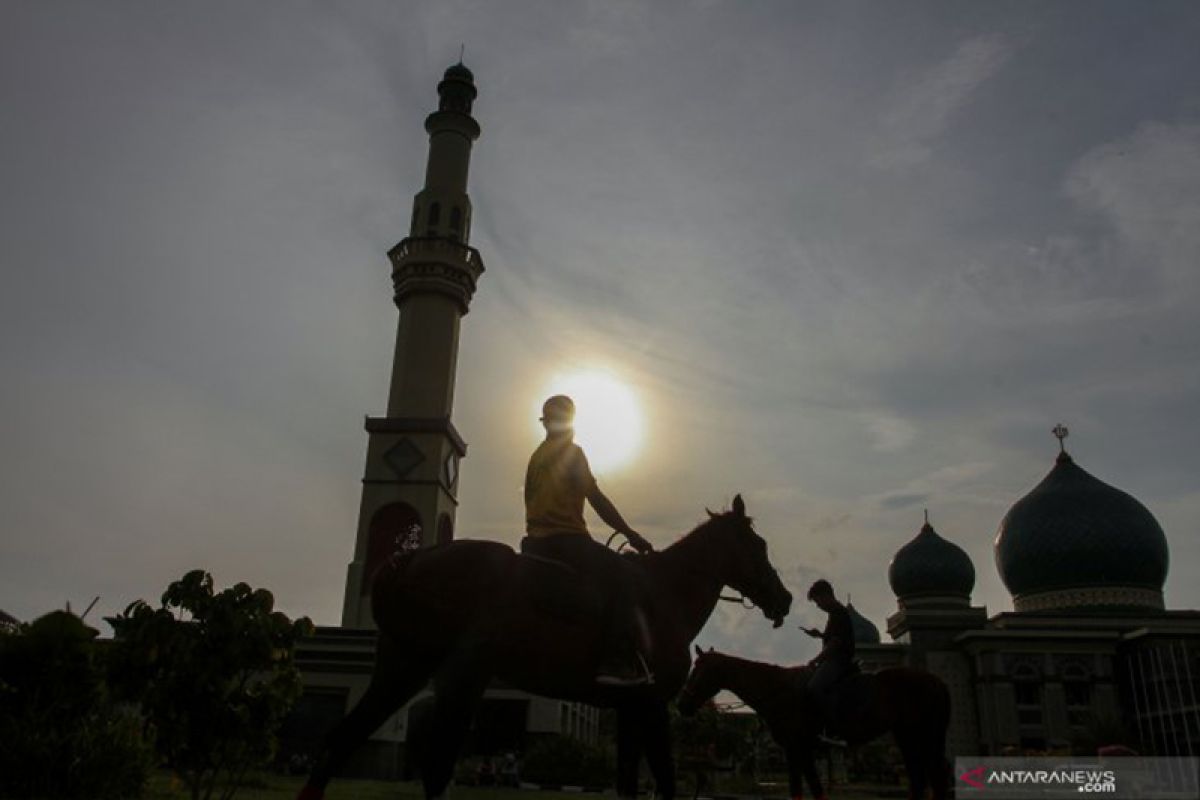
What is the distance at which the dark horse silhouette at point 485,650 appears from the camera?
5.05 m

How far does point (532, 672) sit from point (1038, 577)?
167ft

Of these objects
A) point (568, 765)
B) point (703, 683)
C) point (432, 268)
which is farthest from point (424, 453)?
point (703, 683)

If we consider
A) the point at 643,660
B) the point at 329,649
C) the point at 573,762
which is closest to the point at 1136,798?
the point at 643,660

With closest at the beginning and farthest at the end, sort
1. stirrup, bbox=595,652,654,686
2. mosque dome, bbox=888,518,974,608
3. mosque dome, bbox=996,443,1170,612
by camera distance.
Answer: stirrup, bbox=595,652,654,686 → mosque dome, bbox=996,443,1170,612 → mosque dome, bbox=888,518,974,608

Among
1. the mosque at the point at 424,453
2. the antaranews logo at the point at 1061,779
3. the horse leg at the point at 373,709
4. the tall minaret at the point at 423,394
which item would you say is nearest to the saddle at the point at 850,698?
the antaranews logo at the point at 1061,779

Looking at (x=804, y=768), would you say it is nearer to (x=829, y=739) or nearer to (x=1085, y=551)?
(x=829, y=739)

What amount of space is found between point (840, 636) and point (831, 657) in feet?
0.84

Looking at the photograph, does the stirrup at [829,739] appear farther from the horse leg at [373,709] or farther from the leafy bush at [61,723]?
the leafy bush at [61,723]

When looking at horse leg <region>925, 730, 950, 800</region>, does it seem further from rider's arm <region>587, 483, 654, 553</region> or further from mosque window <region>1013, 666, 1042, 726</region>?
mosque window <region>1013, 666, 1042, 726</region>

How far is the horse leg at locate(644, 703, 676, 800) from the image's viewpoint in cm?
572

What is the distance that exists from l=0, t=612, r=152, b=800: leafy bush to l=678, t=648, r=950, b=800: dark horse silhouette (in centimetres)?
704

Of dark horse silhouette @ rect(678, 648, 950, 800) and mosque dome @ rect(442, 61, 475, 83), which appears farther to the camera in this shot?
mosque dome @ rect(442, 61, 475, 83)

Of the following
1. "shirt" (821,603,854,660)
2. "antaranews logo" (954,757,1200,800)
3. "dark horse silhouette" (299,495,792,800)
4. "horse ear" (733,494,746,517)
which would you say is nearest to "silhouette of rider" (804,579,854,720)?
"shirt" (821,603,854,660)

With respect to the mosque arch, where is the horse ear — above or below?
below
